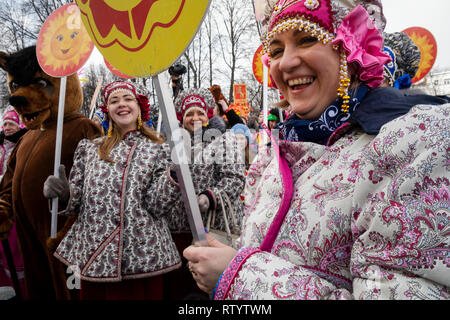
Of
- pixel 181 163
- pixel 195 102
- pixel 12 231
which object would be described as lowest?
pixel 12 231

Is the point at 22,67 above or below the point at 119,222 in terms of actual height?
above

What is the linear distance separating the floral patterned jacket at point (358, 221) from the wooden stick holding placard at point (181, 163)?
16 cm

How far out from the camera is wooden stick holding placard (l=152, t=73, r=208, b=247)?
95 cm

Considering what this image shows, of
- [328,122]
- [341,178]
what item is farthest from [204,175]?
[341,178]

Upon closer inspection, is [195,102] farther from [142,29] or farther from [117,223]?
[142,29]

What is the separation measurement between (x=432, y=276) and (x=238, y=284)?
47cm

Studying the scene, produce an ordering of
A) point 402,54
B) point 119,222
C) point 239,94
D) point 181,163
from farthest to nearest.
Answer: point 239,94
point 119,222
point 402,54
point 181,163

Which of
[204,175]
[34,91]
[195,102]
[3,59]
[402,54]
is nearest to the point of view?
[402,54]

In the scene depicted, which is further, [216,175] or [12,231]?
[12,231]

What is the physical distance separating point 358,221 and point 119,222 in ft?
5.49

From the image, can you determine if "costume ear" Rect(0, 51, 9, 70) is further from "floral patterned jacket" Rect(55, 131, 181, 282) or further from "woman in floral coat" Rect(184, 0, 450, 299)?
"woman in floral coat" Rect(184, 0, 450, 299)

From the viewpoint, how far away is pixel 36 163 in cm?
282

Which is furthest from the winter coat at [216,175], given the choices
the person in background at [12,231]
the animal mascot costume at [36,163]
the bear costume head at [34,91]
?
the person in background at [12,231]
